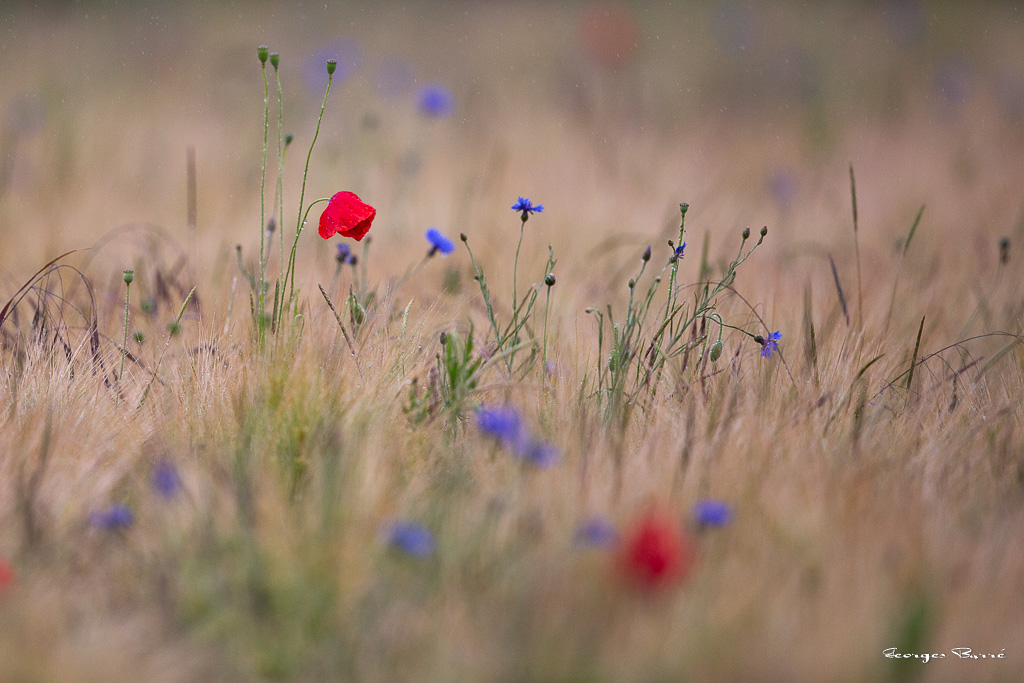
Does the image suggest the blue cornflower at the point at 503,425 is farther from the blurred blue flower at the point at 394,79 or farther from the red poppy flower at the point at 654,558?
the blurred blue flower at the point at 394,79

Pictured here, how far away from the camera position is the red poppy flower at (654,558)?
969mm

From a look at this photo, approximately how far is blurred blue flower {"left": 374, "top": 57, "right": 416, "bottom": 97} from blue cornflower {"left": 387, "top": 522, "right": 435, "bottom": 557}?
4.23 m

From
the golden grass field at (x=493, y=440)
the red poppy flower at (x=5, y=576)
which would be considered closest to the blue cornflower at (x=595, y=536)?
the golden grass field at (x=493, y=440)

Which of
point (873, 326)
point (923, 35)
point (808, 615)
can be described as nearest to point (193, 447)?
point (808, 615)

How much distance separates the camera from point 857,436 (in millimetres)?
1420

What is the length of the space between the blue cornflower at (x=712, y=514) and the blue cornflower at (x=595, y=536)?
0.11m

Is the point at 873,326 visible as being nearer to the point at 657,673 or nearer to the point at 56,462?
the point at 657,673

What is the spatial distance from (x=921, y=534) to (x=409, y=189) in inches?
108

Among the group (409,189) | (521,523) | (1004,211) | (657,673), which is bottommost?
(657,673)

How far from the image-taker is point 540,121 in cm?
460

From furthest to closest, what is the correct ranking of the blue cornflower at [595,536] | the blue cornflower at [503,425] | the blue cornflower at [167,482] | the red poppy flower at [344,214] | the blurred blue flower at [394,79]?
1. the blurred blue flower at [394,79]
2. the red poppy flower at [344,214]
3. the blue cornflower at [503,425]
4. the blue cornflower at [167,482]
5. the blue cornflower at [595,536]

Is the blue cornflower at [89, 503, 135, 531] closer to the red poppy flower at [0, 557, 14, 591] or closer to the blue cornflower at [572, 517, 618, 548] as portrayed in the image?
the red poppy flower at [0, 557, 14, 591]

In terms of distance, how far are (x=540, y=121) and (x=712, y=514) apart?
378 cm
